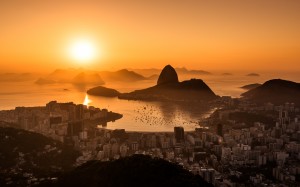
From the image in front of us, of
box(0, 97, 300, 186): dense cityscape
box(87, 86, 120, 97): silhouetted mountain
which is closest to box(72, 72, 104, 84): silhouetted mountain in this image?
box(87, 86, 120, 97): silhouetted mountain

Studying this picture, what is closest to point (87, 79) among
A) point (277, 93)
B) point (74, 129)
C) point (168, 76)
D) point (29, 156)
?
point (168, 76)

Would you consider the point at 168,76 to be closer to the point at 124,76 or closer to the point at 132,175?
the point at 132,175

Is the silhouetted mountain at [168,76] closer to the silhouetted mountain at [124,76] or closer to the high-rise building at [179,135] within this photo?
the high-rise building at [179,135]

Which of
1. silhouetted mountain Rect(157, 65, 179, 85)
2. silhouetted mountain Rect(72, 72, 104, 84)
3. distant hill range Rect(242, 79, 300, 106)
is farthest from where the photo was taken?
silhouetted mountain Rect(72, 72, 104, 84)

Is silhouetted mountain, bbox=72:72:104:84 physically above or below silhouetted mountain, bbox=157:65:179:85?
above

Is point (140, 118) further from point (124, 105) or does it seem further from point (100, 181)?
point (100, 181)

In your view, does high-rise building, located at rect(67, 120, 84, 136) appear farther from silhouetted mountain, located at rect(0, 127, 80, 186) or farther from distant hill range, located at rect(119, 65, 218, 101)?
distant hill range, located at rect(119, 65, 218, 101)
